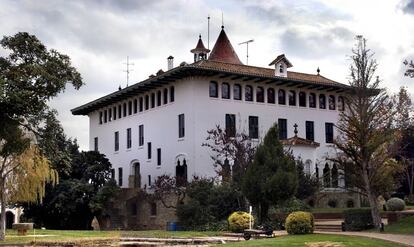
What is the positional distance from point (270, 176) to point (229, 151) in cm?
1400

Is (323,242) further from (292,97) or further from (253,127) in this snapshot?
(292,97)

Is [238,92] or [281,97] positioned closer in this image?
[238,92]

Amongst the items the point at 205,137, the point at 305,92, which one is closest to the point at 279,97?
the point at 305,92

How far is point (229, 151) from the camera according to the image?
48.5m

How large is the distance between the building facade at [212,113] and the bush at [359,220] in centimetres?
1598

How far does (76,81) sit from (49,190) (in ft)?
100.0

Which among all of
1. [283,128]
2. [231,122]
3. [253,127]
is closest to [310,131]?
[283,128]

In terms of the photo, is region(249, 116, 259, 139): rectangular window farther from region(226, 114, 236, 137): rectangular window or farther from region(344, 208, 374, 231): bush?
region(344, 208, 374, 231): bush

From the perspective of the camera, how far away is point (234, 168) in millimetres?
47688

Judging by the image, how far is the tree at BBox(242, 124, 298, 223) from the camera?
34.3m

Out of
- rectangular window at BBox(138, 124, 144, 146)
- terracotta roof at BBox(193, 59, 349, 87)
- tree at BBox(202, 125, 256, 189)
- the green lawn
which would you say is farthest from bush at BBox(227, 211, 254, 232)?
rectangular window at BBox(138, 124, 144, 146)

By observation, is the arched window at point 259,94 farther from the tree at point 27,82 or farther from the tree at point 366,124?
the tree at point 27,82

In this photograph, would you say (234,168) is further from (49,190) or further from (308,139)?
(49,190)

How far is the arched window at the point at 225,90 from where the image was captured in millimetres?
53188
